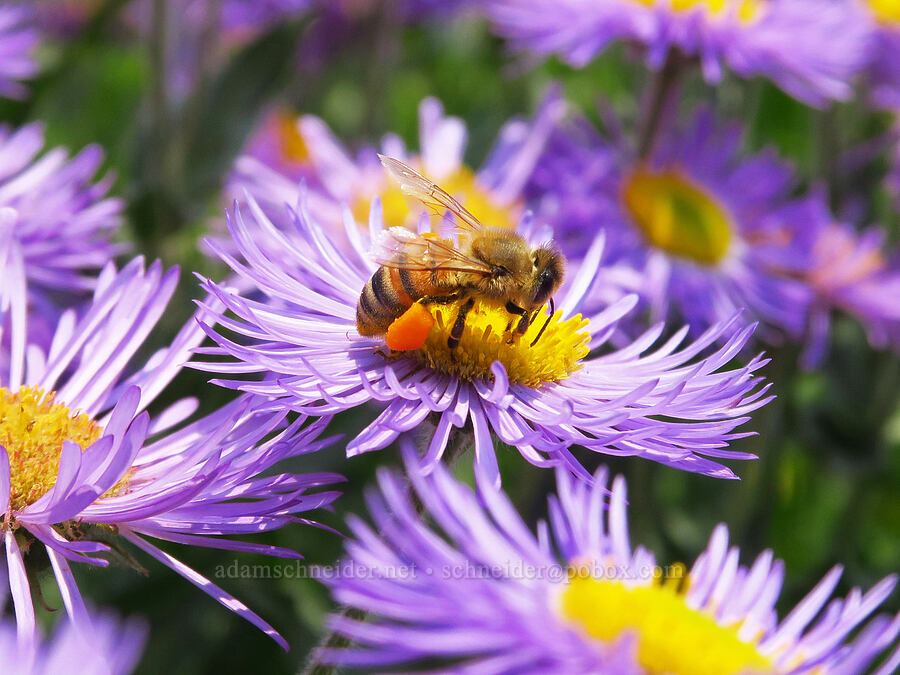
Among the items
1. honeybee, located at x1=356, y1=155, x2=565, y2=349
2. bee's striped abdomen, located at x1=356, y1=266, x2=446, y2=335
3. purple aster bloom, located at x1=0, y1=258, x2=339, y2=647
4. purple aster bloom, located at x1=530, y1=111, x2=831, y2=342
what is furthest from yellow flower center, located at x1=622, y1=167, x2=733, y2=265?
purple aster bloom, located at x1=0, y1=258, x2=339, y2=647

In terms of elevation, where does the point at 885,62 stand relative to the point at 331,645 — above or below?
above

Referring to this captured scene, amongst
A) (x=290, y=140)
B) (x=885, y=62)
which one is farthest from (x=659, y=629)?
(x=290, y=140)

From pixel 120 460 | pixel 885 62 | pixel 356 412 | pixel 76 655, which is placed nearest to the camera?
pixel 76 655

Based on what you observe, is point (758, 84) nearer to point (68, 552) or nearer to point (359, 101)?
point (359, 101)

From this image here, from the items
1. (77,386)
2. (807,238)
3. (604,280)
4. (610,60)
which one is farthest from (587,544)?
(610,60)

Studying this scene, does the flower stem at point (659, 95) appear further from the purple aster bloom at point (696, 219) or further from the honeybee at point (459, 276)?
the honeybee at point (459, 276)

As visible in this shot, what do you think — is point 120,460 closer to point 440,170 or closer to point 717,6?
point 440,170
